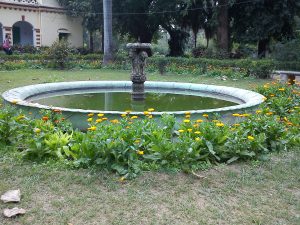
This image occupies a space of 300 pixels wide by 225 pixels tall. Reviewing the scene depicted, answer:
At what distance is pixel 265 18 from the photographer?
68.4ft

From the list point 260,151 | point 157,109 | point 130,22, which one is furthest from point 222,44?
point 260,151

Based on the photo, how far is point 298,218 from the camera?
3250 mm

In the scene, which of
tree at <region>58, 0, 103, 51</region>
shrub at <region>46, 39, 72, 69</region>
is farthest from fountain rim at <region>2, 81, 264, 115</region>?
tree at <region>58, 0, 103, 51</region>

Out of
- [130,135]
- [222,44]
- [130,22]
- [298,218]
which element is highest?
[130,22]

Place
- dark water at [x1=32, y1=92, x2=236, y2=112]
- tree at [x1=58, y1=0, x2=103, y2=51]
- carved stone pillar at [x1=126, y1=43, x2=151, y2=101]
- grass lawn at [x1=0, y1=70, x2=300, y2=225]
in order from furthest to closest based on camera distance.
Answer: tree at [x1=58, y1=0, x2=103, y2=51], carved stone pillar at [x1=126, y1=43, x2=151, y2=101], dark water at [x1=32, y1=92, x2=236, y2=112], grass lawn at [x1=0, y1=70, x2=300, y2=225]

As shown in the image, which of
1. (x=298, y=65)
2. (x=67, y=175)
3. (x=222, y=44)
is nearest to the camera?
(x=67, y=175)

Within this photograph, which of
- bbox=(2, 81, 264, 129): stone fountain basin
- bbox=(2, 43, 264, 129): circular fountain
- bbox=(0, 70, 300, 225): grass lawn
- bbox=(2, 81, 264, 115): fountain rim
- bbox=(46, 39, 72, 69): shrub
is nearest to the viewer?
bbox=(0, 70, 300, 225): grass lawn

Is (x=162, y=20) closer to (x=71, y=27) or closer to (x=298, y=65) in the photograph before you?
(x=71, y=27)

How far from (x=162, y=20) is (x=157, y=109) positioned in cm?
1919

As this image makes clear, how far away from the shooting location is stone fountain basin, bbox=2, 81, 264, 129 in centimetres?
577

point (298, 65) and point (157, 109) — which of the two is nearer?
point (157, 109)

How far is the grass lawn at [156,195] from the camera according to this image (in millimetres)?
3193

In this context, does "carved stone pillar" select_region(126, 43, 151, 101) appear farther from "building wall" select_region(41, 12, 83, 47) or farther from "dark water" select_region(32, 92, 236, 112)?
"building wall" select_region(41, 12, 83, 47)

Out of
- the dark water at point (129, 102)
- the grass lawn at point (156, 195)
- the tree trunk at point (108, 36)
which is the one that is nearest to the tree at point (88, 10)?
the tree trunk at point (108, 36)
